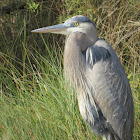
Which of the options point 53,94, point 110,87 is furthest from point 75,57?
point 53,94

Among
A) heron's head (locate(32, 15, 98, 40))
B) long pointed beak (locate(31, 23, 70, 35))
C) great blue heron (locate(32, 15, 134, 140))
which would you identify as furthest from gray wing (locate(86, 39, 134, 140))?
long pointed beak (locate(31, 23, 70, 35))

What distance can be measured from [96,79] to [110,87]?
0.37ft

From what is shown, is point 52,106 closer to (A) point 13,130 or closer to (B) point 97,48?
(A) point 13,130

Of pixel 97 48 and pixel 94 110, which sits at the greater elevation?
pixel 97 48

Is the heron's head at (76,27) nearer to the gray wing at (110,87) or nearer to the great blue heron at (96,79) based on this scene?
the great blue heron at (96,79)

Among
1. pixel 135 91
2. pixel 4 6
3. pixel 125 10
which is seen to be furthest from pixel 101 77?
pixel 4 6

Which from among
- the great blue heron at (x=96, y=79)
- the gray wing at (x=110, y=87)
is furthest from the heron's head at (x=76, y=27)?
the gray wing at (x=110, y=87)

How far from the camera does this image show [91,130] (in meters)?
2.03

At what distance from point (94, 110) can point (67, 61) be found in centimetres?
40

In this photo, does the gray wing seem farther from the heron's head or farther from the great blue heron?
the heron's head

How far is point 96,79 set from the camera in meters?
1.90

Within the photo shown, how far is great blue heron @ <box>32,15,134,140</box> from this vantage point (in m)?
1.90

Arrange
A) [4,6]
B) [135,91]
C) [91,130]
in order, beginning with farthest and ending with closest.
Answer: [4,6]
[135,91]
[91,130]

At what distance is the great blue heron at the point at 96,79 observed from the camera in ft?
6.24
